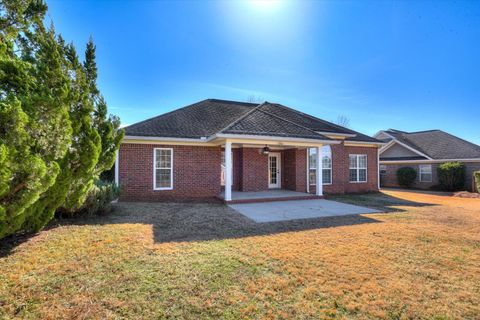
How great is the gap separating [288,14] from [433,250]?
30.2ft

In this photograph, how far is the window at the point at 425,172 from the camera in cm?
1925

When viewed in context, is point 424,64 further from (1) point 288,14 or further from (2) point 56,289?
(2) point 56,289

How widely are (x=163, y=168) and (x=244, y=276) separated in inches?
336

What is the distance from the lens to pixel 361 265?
12.8 ft

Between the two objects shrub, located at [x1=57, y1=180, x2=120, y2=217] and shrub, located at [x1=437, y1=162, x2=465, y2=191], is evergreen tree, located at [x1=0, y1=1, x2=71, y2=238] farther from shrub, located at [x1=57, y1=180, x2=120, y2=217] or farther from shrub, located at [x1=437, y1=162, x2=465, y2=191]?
shrub, located at [x1=437, y1=162, x2=465, y2=191]

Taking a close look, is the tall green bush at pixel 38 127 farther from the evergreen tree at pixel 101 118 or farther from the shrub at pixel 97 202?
the shrub at pixel 97 202

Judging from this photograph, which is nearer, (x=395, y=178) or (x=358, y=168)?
(x=358, y=168)

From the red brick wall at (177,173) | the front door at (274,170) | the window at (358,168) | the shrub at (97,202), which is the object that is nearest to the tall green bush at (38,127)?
the shrub at (97,202)

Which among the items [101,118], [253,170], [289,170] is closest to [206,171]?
[253,170]

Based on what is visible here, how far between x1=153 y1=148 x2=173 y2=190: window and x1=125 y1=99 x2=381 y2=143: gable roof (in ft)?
2.94

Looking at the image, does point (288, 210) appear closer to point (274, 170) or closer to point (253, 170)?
point (253, 170)

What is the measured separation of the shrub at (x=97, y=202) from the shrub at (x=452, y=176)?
23191 mm

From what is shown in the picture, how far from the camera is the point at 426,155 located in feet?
63.8

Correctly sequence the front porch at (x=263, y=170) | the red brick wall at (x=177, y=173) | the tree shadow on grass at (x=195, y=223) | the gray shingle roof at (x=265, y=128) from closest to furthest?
the tree shadow on grass at (x=195, y=223)
the gray shingle roof at (x=265, y=128)
the red brick wall at (x=177, y=173)
the front porch at (x=263, y=170)
